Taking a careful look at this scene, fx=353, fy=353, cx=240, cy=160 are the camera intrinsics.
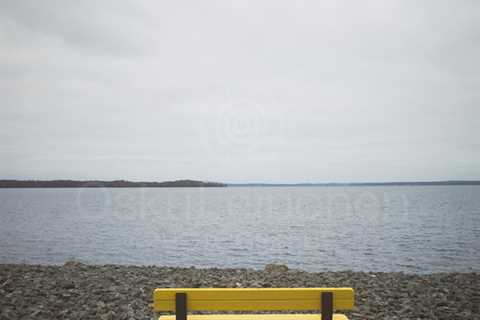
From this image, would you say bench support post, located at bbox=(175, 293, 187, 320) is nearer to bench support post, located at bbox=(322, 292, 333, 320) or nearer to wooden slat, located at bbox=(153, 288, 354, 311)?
wooden slat, located at bbox=(153, 288, 354, 311)

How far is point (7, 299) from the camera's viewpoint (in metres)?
7.41

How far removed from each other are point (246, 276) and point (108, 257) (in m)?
14.2

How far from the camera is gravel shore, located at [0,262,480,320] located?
23.0ft

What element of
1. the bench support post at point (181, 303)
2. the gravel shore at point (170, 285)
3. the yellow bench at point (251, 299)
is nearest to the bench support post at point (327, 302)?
the yellow bench at point (251, 299)

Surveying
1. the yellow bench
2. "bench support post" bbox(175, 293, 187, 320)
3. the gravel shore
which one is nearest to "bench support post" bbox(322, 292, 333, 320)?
the yellow bench

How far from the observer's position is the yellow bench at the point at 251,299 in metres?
4.02

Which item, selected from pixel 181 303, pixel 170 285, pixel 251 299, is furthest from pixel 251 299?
pixel 170 285

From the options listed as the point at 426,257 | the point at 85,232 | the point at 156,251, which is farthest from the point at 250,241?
the point at 85,232

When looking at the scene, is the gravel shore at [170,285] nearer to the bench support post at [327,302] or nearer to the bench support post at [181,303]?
the bench support post at [181,303]

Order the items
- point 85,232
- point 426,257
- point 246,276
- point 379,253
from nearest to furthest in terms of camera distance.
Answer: point 246,276 < point 426,257 < point 379,253 < point 85,232

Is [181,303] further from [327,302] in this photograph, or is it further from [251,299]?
[327,302]

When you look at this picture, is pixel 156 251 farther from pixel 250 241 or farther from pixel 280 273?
pixel 280 273

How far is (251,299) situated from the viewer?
159 inches

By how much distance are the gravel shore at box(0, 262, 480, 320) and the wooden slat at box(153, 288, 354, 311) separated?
3267 mm
